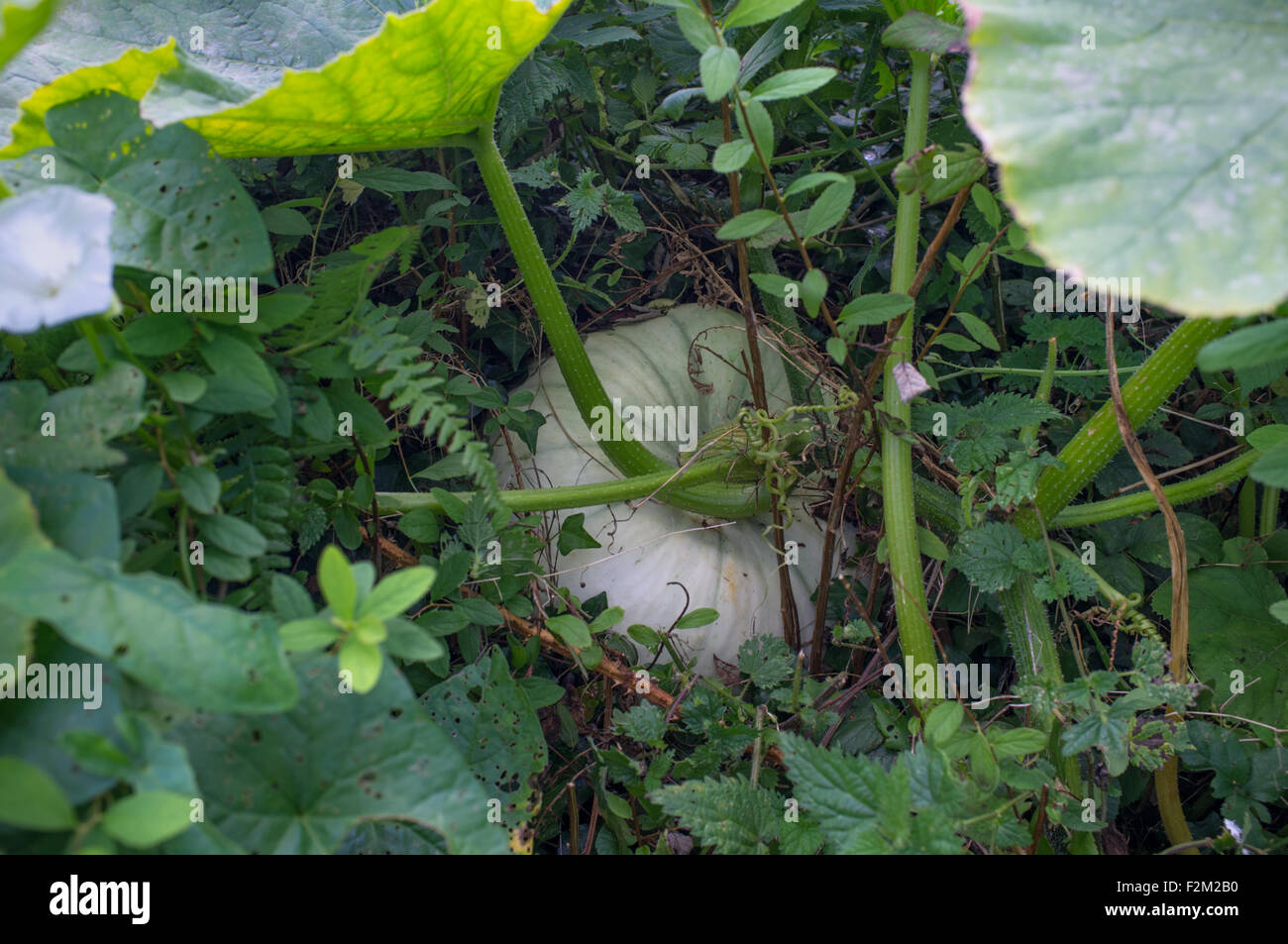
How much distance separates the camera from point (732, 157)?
3.21ft

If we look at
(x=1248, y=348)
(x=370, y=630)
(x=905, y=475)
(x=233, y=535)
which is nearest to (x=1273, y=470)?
(x=1248, y=348)

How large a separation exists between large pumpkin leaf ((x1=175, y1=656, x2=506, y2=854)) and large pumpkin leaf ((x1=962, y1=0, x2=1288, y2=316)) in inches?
23.7

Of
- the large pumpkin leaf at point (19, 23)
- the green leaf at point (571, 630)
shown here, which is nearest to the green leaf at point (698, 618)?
the green leaf at point (571, 630)

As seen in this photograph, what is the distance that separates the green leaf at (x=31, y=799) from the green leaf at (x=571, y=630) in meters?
0.63

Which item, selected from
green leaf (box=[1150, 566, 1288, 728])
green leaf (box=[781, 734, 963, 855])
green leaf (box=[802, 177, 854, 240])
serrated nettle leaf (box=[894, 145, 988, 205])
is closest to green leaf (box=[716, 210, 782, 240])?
green leaf (box=[802, 177, 854, 240])

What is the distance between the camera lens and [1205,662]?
1290 mm

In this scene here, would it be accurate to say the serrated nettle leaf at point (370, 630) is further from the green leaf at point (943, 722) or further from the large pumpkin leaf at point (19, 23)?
the green leaf at point (943, 722)

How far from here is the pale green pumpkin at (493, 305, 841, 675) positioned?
1394mm

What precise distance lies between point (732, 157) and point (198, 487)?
634 millimetres

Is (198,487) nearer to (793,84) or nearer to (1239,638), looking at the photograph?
(793,84)

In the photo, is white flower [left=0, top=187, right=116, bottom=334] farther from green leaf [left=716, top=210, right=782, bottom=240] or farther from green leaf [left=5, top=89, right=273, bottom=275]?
green leaf [left=716, top=210, right=782, bottom=240]

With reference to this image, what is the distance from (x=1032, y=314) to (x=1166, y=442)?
1.02 ft
